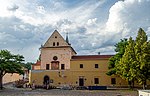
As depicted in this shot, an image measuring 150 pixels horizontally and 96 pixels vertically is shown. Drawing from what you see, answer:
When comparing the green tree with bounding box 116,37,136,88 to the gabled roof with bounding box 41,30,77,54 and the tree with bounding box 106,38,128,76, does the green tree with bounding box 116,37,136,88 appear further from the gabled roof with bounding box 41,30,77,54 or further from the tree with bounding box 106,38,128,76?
the gabled roof with bounding box 41,30,77,54

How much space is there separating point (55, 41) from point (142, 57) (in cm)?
2815

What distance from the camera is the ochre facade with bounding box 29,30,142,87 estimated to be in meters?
57.7

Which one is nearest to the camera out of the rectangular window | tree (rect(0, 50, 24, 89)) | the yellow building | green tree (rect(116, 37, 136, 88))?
green tree (rect(116, 37, 136, 88))

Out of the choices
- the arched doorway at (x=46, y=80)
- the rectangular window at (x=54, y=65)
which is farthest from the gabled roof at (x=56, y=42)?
the arched doorway at (x=46, y=80)

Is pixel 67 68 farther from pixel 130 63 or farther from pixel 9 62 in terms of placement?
pixel 130 63

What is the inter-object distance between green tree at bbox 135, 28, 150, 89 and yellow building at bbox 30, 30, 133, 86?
17.5 metres

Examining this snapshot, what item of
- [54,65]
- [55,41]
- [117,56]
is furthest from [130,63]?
[55,41]

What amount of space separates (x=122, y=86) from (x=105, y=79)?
4.09 metres

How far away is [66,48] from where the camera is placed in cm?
6103

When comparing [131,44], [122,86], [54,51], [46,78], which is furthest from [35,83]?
[131,44]

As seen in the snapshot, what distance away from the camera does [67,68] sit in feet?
196

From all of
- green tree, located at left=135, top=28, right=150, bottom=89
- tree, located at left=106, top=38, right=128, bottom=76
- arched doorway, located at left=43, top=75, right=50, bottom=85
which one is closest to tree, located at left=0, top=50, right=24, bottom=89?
arched doorway, located at left=43, top=75, right=50, bottom=85

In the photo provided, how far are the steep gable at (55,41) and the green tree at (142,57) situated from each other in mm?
24435

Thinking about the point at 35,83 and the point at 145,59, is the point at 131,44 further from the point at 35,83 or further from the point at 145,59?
the point at 35,83
